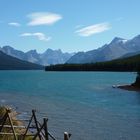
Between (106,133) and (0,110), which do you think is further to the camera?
(106,133)

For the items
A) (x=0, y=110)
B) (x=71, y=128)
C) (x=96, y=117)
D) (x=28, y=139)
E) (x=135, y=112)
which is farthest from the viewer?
(x=135, y=112)

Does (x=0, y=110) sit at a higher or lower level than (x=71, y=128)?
higher

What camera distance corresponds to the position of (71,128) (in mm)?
53594

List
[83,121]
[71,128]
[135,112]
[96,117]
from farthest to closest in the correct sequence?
[135,112] < [96,117] < [83,121] < [71,128]

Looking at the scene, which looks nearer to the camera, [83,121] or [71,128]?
[71,128]

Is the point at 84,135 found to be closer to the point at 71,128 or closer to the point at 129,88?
the point at 71,128

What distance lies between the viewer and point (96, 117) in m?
65.3

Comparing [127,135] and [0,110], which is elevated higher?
[0,110]

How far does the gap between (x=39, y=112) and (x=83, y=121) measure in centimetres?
1504

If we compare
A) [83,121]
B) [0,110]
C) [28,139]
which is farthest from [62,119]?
[28,139]

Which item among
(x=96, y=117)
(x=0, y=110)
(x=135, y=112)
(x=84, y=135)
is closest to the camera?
(x=0, y=110)

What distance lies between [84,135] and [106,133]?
3140 mm

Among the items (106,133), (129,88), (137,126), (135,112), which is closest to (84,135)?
(106,133)

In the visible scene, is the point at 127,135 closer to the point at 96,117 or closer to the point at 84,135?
the point at 84,135
